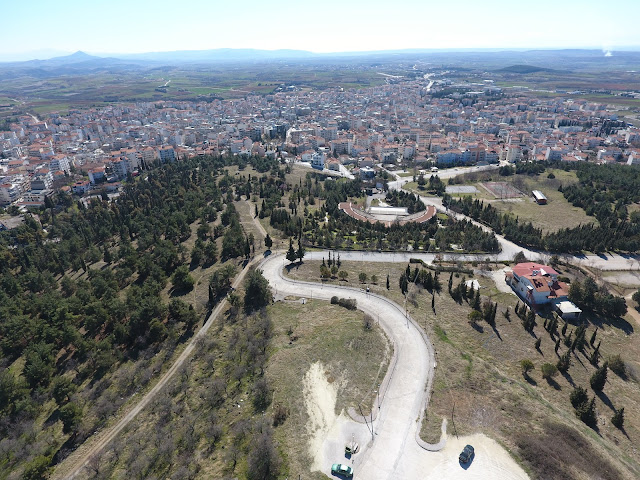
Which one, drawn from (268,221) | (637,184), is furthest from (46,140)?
(637,184)

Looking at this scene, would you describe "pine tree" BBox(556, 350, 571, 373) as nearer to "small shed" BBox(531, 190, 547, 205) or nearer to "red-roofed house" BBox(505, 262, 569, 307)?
"red-roofed house" BBox(505, 262, 569, 307)

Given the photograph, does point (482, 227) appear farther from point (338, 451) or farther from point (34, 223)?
point (34, 223)

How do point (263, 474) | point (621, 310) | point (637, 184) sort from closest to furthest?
point (263, 474) → point (621, 310) → point (637, 184)

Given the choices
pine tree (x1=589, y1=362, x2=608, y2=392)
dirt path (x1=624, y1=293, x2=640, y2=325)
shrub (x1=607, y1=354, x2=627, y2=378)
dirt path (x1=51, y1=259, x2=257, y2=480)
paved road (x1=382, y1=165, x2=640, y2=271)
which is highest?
pine tree (x1=589, y1=362, x2=608, y2=392)

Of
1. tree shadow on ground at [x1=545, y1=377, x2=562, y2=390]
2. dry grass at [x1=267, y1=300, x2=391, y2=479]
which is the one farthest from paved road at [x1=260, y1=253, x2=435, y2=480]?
tree shadow on ground at [x1=545, y1=377, x2=562, y2=390]

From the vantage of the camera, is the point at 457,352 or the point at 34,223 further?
the point at 34,223

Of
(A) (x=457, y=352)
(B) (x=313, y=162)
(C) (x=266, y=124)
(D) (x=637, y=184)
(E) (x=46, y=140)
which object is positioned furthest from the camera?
(C) (x=266, y=124)
